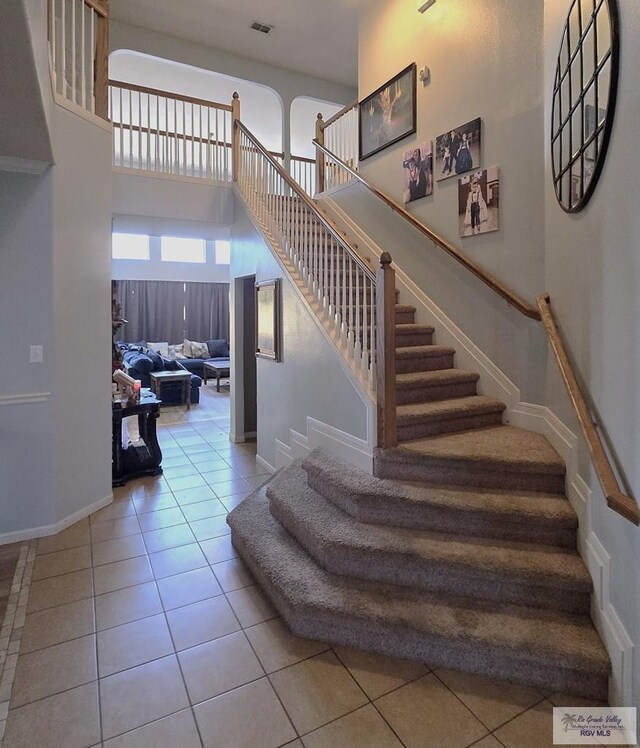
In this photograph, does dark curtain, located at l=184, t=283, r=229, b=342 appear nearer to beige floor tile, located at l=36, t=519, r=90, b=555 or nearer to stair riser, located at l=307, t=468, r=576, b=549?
beige floor tile, located at l=36, t=519, r=90, b=555

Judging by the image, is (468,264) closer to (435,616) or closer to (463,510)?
(463,510)

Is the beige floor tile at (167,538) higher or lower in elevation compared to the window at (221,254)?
lower

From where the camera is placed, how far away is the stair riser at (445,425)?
2867mm

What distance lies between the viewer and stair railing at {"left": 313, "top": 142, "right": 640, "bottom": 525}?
59.7 inches

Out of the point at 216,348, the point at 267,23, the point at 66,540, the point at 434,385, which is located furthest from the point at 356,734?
the point at 216,348

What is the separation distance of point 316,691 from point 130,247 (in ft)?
36.8

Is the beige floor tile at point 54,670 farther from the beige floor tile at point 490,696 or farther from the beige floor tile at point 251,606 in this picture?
the beige floor tile at point 490,696

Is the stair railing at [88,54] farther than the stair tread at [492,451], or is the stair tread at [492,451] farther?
the stair railing at [88,54]

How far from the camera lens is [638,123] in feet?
4.91

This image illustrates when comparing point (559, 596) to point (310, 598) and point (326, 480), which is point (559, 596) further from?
point (326, 480)

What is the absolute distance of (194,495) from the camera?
379cm

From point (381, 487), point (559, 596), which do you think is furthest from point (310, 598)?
point (559, 596)

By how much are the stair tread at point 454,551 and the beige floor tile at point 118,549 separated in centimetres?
119

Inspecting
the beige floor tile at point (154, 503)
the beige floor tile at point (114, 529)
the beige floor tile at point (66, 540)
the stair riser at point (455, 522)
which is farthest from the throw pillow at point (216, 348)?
the stair riser at point (455, 522)
